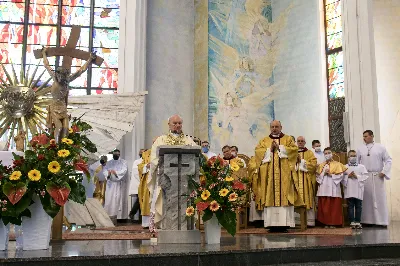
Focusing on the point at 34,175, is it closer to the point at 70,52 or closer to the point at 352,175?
the point at 70,52

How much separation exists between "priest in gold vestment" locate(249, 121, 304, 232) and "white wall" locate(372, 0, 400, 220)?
17.7ft

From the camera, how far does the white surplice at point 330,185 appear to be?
31.5 feet

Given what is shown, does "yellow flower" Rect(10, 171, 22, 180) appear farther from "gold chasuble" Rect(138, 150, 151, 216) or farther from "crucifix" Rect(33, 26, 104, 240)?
"gold chasuble" Rect(138, 150, 151, 216)

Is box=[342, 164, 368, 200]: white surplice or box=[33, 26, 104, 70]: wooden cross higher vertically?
box=[33, 26, 104, 70]: wooden cross

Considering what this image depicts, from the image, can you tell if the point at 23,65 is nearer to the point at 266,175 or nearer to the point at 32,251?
the point at 266,175

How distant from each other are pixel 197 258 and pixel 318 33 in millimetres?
10059

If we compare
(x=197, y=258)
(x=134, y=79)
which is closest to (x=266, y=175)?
(x=197, y=258)

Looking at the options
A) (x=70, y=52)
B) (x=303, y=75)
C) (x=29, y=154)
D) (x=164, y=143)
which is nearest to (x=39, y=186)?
(x=29, y=154)

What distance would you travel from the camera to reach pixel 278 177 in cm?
821

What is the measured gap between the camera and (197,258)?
181 inches

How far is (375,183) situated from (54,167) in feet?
23.9

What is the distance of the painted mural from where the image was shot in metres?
13.7

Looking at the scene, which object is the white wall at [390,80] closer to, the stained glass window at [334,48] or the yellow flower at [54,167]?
the stained glass window at [334,48]

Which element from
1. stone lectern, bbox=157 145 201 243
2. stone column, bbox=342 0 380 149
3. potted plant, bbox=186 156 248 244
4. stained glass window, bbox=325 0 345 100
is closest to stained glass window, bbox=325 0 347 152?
stained glass window, bbox=325 0 345 100
